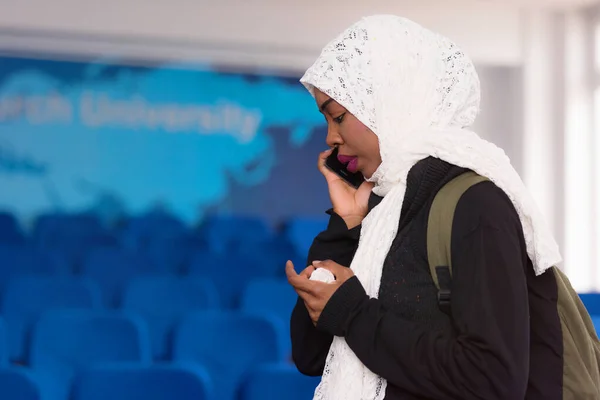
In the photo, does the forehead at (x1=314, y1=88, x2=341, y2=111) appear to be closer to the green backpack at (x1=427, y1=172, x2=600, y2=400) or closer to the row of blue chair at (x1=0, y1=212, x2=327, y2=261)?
the green backpack at (x1=427, y1=172, x2=600, y2=400)

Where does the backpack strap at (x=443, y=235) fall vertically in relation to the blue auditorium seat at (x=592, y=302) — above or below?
above

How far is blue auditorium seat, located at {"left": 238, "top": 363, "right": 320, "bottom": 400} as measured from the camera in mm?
2414

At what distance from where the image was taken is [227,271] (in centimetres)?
526

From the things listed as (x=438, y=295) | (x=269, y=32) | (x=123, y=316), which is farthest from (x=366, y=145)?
(x=269, y=32)

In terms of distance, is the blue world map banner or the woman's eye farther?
the blue world map banner

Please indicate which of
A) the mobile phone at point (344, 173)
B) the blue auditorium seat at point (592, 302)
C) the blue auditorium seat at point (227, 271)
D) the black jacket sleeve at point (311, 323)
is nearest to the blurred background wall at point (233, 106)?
the blue auditorium seat at point (227, 271)

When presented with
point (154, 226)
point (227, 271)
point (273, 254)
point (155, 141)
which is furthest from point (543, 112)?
point (227, 271)

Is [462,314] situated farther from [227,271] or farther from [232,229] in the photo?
[232,229]

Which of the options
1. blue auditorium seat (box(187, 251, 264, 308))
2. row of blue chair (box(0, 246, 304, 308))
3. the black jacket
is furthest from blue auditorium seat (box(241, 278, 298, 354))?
the black jacket

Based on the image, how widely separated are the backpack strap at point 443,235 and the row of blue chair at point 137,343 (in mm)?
2020

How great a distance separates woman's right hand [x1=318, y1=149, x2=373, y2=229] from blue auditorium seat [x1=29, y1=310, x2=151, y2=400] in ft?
6.17

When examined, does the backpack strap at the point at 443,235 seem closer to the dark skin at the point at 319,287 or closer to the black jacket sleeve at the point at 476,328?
the black jacket sleeve at the point at 476,328

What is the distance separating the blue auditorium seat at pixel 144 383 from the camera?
7.42 feet

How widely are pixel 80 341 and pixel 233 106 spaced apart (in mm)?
5181
